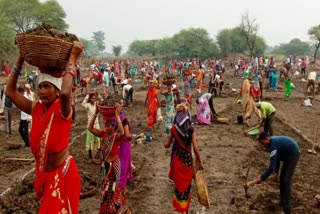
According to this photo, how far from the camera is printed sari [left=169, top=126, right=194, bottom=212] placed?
18.8 feet

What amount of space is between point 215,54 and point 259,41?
9.46 m

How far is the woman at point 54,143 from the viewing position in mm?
2949

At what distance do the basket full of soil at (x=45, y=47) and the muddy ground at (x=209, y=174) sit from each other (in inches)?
151

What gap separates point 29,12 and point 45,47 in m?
62.5

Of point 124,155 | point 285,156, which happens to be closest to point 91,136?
point 124,155

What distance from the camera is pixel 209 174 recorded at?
799cm

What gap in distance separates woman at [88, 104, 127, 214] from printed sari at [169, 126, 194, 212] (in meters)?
0.89

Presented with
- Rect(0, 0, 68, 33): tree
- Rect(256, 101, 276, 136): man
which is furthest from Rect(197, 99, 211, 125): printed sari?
Rect(0, 0, 68, 33): tree

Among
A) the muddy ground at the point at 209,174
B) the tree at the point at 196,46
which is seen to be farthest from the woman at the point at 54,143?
the tree at the point at 196,46

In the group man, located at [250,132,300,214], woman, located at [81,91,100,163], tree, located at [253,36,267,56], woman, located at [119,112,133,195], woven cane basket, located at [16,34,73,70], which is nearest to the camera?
woven cane basket, located at [16,34,73,70]

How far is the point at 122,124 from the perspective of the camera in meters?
5.50

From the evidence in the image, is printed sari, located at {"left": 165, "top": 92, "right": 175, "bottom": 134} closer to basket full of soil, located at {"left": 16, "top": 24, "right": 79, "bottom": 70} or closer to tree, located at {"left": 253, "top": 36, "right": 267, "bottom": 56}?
basket full of soil, located at {"left": 16, "top": 24, "right": 79, "bottom": 70}

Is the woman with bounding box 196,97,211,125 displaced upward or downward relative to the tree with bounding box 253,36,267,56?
downward

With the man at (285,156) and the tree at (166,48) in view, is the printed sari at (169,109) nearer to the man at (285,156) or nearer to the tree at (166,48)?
the man at (285,156)
